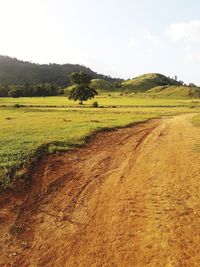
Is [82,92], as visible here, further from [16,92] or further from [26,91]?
[26,91]

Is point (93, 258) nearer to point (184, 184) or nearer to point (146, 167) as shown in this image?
point (184, 184)

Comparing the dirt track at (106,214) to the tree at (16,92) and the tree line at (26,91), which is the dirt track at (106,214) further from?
the tree line at (26,91)

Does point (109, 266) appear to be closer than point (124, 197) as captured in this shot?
Yes

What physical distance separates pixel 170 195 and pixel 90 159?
6794 mm

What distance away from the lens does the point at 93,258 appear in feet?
29.2

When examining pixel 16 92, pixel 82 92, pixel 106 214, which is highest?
pixel 82 92

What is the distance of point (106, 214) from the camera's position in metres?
11.5

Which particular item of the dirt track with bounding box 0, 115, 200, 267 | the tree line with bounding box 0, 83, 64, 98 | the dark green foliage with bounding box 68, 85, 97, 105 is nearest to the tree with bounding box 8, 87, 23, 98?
the tree line with bounding box 0, 83, 64, 98

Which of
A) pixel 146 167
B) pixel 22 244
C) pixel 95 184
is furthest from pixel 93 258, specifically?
pixel 146 167

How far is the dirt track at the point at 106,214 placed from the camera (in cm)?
904

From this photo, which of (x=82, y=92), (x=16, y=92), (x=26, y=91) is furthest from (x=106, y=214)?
(x=26, y=91)

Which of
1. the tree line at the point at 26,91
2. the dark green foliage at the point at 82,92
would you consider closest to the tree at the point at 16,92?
the tree line at the point at 26,91

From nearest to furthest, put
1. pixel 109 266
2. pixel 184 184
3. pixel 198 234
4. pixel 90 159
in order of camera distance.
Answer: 1. pixel 109 266
2. pixel 198 234
3. pixel 184 184
4. pixel 90 159

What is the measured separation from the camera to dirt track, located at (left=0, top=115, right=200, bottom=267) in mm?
9039
